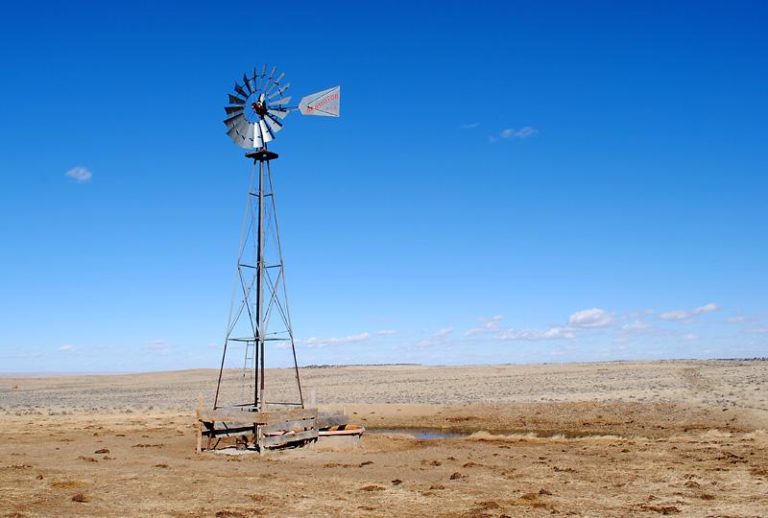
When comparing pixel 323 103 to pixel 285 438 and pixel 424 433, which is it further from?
pixel 424 433

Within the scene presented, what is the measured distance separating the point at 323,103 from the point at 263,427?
1086 centimetres

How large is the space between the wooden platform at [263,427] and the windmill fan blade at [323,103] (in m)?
10.1

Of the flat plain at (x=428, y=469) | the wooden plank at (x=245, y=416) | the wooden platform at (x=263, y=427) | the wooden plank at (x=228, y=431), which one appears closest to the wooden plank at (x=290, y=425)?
the wooden platform at (x=263, y=427)

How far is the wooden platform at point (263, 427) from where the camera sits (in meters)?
21.9

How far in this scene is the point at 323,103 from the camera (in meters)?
23.7

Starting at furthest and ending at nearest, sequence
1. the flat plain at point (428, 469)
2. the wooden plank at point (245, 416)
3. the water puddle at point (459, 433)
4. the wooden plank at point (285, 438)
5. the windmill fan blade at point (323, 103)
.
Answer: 1. the water puddle at point (459, 433)
2. the windmill fan blade at point (323, 103)
3. the wooden plank at point (285, 438)
4. the wooden plank at point (245, 416)
5. the flat plain at point (428, 469)

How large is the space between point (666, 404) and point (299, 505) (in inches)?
1166

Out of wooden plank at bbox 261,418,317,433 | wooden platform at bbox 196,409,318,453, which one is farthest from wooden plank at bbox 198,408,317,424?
wooden plank at bbox 261,418,317,433

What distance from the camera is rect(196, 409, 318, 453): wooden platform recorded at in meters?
21.9

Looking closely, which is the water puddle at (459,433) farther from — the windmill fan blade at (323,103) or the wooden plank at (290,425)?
the windmill fan blade at (323,103)

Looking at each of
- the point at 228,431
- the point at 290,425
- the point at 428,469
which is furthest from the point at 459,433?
the point at 428,469

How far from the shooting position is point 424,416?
38.2 meters

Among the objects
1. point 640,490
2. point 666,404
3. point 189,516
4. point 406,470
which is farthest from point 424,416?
point 189,516

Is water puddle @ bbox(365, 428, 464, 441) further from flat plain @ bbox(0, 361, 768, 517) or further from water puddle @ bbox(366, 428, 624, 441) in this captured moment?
flat plain @ bbox(0, 361, 768, 517)
